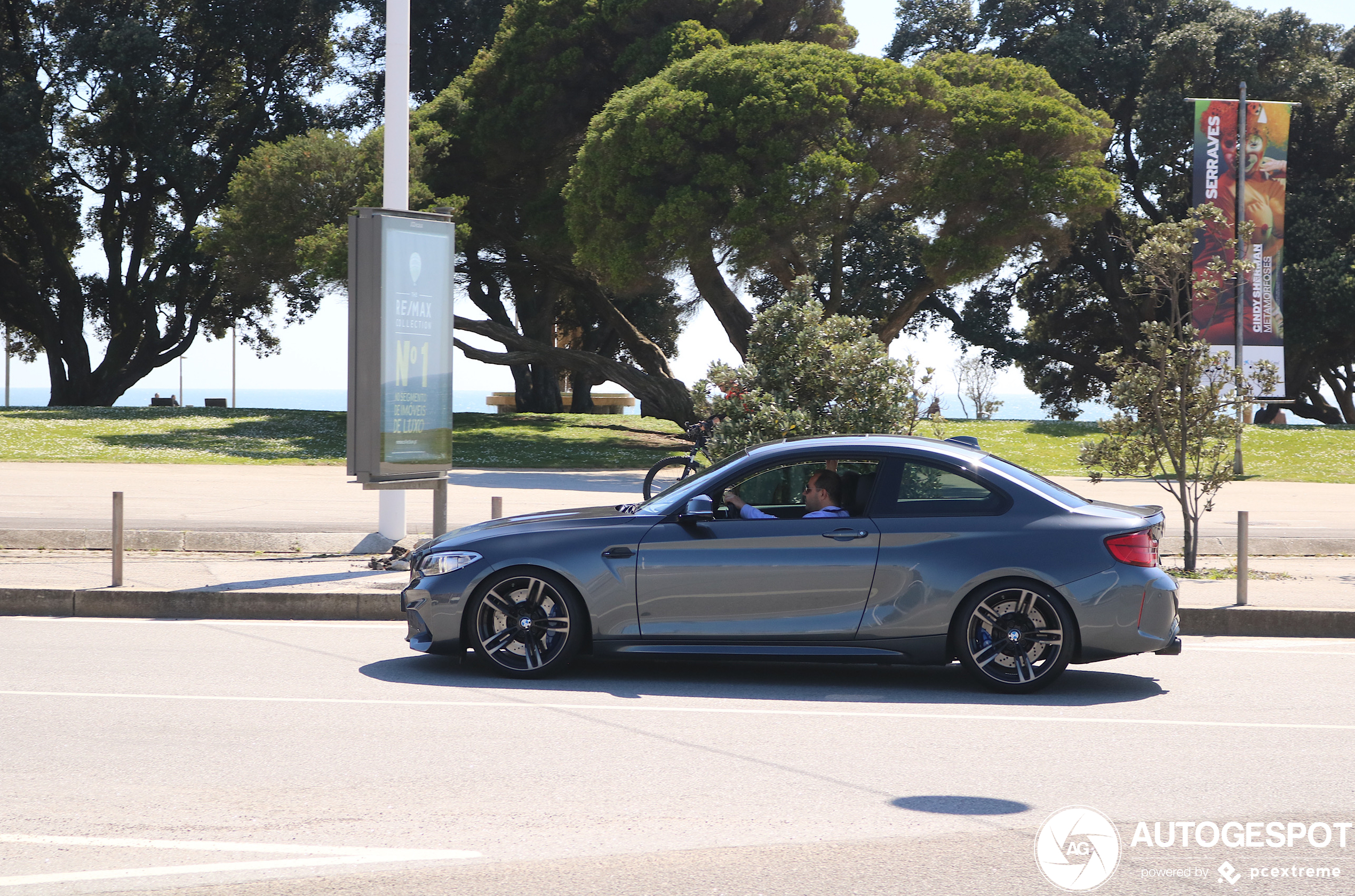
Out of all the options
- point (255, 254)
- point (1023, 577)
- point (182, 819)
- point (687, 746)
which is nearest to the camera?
point (182, 819)

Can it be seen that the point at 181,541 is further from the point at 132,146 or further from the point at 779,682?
the point at 132,146

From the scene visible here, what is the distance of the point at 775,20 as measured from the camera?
3522 cm

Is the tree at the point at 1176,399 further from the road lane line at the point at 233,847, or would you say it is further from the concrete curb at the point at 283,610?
the road lane line at the point at 233,847

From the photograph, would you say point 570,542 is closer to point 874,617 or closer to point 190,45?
point 874,617

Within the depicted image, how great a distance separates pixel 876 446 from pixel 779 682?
1.59m

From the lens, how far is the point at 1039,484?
24.6 ft

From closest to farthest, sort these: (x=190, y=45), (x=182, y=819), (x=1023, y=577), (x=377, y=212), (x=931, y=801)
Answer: (x=182, y=819) < (x=931, y=801) < (x=1023, y=577) < (x=377, y=212) < (x=190, y=45)

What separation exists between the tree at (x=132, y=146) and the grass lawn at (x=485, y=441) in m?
7.02

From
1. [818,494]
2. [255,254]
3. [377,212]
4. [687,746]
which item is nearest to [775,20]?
[255,254]

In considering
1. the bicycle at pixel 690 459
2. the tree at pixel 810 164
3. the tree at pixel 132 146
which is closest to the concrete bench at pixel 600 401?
the tree at pixel 132 146

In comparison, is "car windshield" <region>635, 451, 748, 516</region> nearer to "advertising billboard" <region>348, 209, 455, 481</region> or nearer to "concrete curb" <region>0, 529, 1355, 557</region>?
"advertising billboard" <region>348, 209, 455, 481</region>

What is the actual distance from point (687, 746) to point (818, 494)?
2.25m

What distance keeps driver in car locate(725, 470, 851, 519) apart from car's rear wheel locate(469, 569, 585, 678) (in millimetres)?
1143

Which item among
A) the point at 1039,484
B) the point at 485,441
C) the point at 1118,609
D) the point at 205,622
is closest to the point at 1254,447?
the point at 485,441
